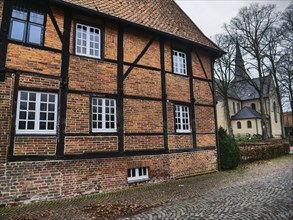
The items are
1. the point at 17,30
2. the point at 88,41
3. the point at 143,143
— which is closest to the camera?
the point at 17,30

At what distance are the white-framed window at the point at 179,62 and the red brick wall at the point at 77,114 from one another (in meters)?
4.85

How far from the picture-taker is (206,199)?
6297mm

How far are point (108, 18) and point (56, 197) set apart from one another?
20.9 feet

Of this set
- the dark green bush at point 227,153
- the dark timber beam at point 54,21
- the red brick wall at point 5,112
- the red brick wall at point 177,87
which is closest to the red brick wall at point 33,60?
the red brick wall at point 5,112

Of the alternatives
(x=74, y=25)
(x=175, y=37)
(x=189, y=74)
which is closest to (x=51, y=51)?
(x=74, y=25)

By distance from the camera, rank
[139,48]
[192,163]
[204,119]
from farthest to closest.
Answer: [204,119], [192,163], [139,48]

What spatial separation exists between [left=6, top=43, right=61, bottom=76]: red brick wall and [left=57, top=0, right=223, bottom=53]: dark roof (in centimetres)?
200

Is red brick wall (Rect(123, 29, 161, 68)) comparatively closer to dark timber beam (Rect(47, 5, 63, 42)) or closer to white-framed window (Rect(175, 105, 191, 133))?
white-framed window (Rect(175, 105, 191, 133))

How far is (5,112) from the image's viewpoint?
20.2ft

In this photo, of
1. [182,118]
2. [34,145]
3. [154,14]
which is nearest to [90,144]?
[34,145]

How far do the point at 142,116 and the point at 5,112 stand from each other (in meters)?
4.60

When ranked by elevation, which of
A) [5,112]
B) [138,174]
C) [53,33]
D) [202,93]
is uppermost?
[53,33]

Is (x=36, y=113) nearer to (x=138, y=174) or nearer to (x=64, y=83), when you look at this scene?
(x=64, y=83)

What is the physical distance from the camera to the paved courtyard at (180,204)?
509cm
